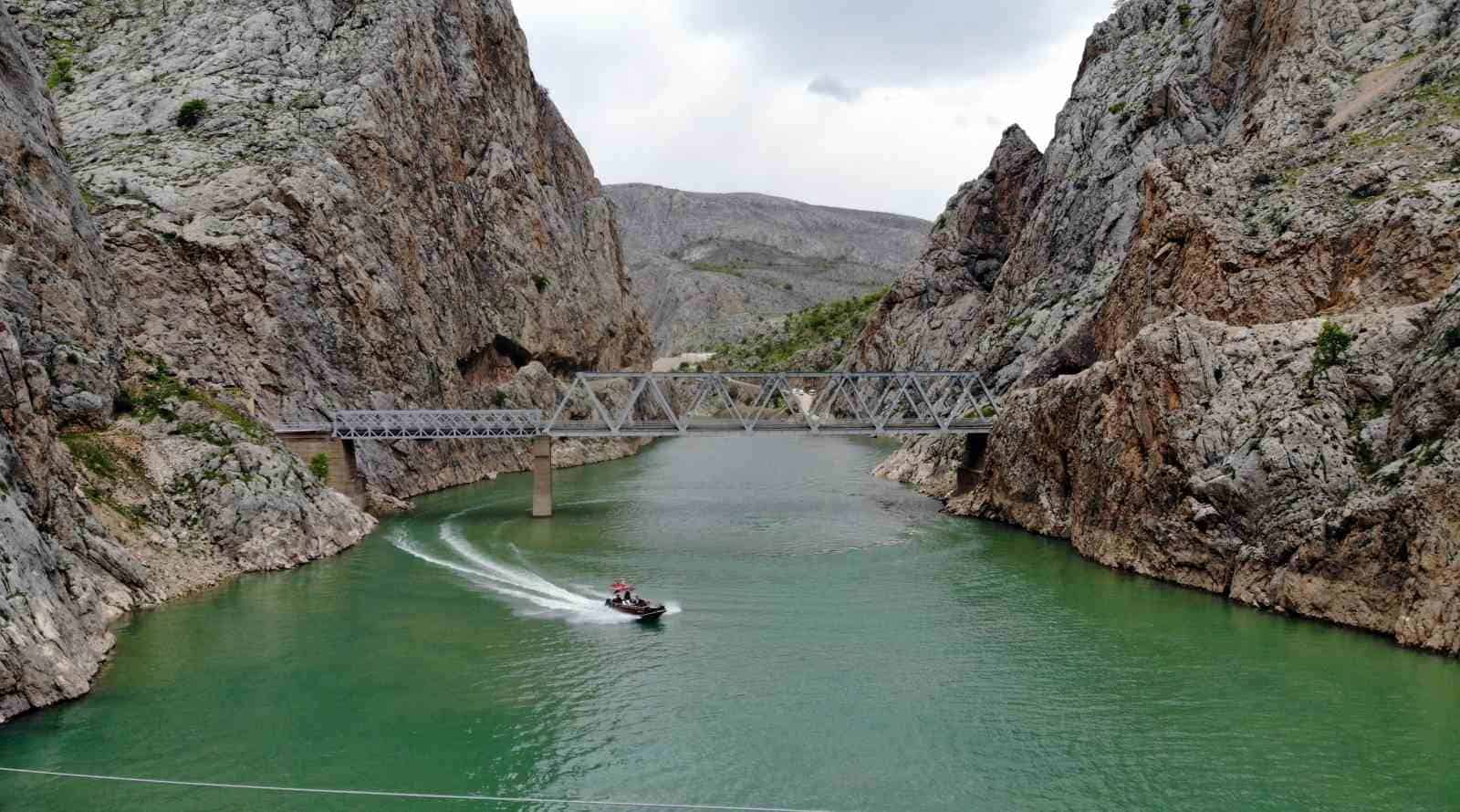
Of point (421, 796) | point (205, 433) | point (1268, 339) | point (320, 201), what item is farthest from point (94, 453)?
point (1268, 339)

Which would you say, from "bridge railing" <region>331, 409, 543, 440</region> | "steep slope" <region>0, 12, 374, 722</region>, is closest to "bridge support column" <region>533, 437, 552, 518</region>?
"bridge railing" <region>331, 409, 543, 440</region>

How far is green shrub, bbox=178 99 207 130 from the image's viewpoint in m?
67.3

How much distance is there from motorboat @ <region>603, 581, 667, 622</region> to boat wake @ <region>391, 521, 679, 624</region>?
27 cm

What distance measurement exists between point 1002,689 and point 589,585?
62.1 ft

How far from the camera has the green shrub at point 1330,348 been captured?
117 ft

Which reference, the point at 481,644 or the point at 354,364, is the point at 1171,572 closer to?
the point at 481,644

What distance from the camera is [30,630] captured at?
25.2 m

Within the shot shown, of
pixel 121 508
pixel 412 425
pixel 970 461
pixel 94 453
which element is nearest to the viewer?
pixel 121 508

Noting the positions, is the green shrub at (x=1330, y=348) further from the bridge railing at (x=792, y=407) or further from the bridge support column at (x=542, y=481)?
the bridge support column at (x=542, y=481)

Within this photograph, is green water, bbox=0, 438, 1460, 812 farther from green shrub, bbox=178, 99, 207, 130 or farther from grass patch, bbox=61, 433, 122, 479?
green shrub, bbox=178, 99, 207, 130

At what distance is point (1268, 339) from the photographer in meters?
38.9

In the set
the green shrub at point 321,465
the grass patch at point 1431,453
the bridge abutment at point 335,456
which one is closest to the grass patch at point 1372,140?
the grass patch at point 1431,453

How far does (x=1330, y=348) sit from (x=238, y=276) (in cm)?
5656

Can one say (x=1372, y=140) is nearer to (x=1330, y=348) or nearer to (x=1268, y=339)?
(x=1268, y=339)
